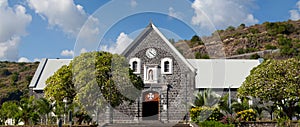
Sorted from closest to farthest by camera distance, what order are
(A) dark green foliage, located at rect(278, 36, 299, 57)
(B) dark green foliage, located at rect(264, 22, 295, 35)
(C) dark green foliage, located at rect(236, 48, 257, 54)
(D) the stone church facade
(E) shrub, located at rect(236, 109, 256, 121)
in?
(E) shrub, located at rect(236, 109, 256, 121) → (D) the stone church facade → (A) dark green foliage, located at rect(278, 36, 299, 57) → (C) dark green foliage, located at rect(236, 48, 257, 54) → (B) dark green foliage, located at rect(264, 22, 295, 35)

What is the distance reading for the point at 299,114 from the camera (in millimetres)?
28953

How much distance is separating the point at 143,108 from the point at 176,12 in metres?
14.6

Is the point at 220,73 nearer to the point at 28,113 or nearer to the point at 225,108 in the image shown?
the point at 225,108

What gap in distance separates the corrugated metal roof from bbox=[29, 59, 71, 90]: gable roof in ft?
45.3

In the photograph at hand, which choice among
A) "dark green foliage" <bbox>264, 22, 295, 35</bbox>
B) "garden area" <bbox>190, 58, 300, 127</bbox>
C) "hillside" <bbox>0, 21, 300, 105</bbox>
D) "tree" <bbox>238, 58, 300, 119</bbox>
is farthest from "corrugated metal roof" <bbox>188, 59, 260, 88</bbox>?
"dark green foliage" <bbox>264, 22, 295, 35</bbox>

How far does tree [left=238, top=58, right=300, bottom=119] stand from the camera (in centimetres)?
2696

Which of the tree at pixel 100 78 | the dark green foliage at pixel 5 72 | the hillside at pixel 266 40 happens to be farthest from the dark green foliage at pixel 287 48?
the dark green foliage at pixel 5 72

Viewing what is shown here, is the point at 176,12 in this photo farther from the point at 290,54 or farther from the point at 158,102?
the point at 290,54

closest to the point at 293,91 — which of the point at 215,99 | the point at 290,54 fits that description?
the point at 215,99

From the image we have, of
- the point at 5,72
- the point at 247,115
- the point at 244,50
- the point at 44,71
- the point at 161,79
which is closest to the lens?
the point at 247,115

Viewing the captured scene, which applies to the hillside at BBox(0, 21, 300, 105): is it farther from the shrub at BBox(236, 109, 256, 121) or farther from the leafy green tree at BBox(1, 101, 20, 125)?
the leafy green tree at BBox(1, 101, 20, 125)

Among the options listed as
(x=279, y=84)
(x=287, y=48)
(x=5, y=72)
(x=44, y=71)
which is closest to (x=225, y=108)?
(x=279, y=84)

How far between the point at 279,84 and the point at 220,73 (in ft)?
28.4

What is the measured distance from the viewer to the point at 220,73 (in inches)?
1391
